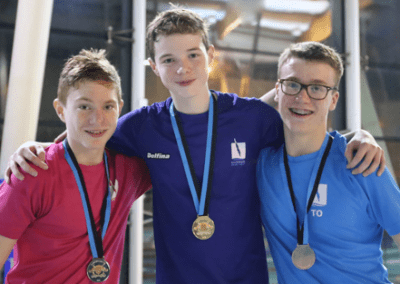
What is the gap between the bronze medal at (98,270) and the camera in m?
1.55

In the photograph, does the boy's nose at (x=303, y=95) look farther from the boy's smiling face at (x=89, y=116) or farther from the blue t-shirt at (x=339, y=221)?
the boy's smiling face at (x=89, y=116)

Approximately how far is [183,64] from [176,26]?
0.22m

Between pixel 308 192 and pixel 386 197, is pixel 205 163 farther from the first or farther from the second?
pixel 386 197

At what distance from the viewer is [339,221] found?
1552 millimetres

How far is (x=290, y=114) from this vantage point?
5.43ft

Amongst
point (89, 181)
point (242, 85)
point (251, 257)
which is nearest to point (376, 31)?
point (242, 85)

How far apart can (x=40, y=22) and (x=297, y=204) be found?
2017 millimetres

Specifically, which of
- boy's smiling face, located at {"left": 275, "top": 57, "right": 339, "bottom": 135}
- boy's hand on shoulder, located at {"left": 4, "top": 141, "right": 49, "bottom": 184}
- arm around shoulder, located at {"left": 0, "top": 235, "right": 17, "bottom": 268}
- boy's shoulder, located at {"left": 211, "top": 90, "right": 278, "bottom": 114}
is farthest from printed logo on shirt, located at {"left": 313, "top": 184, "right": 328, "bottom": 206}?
arm around shoulder, located at {"left": 0, "top": 235, "right": 17, "bottom": 268}

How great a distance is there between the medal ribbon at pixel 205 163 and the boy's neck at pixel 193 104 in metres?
0.04

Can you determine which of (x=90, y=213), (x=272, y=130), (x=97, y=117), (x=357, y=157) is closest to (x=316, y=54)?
(x=272, y=130)

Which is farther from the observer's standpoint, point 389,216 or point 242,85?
point 242,85

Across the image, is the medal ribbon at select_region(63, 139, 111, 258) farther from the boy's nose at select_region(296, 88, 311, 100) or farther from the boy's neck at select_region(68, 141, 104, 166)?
the boy's nose at select_region(296, 88, 311, 100)

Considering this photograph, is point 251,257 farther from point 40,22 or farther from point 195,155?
point 40,22

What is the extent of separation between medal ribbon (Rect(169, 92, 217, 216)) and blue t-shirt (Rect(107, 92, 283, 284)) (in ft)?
0.10
